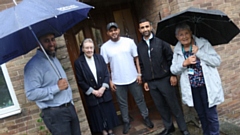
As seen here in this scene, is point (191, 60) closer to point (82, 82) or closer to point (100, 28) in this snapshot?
point (82, 82)

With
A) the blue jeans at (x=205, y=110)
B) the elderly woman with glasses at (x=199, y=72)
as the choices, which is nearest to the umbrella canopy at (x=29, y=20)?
the elderly woman with glasses at (x=199, y=72)

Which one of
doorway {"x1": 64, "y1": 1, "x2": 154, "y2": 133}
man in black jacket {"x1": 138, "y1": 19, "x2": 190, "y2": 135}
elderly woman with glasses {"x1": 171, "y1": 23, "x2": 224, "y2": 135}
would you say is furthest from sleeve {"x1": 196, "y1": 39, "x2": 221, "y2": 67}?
doorway {"x1": 64, "y1": 1, "x2": 154, "y2": 133}

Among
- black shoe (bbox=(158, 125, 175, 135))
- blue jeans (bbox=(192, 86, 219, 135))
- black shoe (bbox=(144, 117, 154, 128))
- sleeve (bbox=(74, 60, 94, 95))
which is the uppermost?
sleeve (bbox=(74, 60, 94, 95))

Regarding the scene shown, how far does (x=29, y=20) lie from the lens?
1.64 metres

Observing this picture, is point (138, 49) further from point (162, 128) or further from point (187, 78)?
point (162, 128)

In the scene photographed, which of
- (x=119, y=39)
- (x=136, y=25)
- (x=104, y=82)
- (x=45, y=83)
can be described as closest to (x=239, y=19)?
(x=136, y=25)

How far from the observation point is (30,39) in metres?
2.41

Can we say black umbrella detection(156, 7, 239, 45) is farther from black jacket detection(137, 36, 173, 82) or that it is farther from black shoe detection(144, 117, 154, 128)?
black shoe detection(144, 117, 154, 128)

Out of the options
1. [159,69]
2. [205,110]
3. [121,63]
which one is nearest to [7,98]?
[121,63]

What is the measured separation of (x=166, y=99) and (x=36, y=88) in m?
1.85

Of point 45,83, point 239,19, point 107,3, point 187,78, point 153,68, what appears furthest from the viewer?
point 107,3

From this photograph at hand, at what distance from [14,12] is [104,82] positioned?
5.85 ft

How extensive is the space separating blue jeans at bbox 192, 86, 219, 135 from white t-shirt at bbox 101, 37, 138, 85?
1159 mm

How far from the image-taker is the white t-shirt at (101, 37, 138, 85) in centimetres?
337
